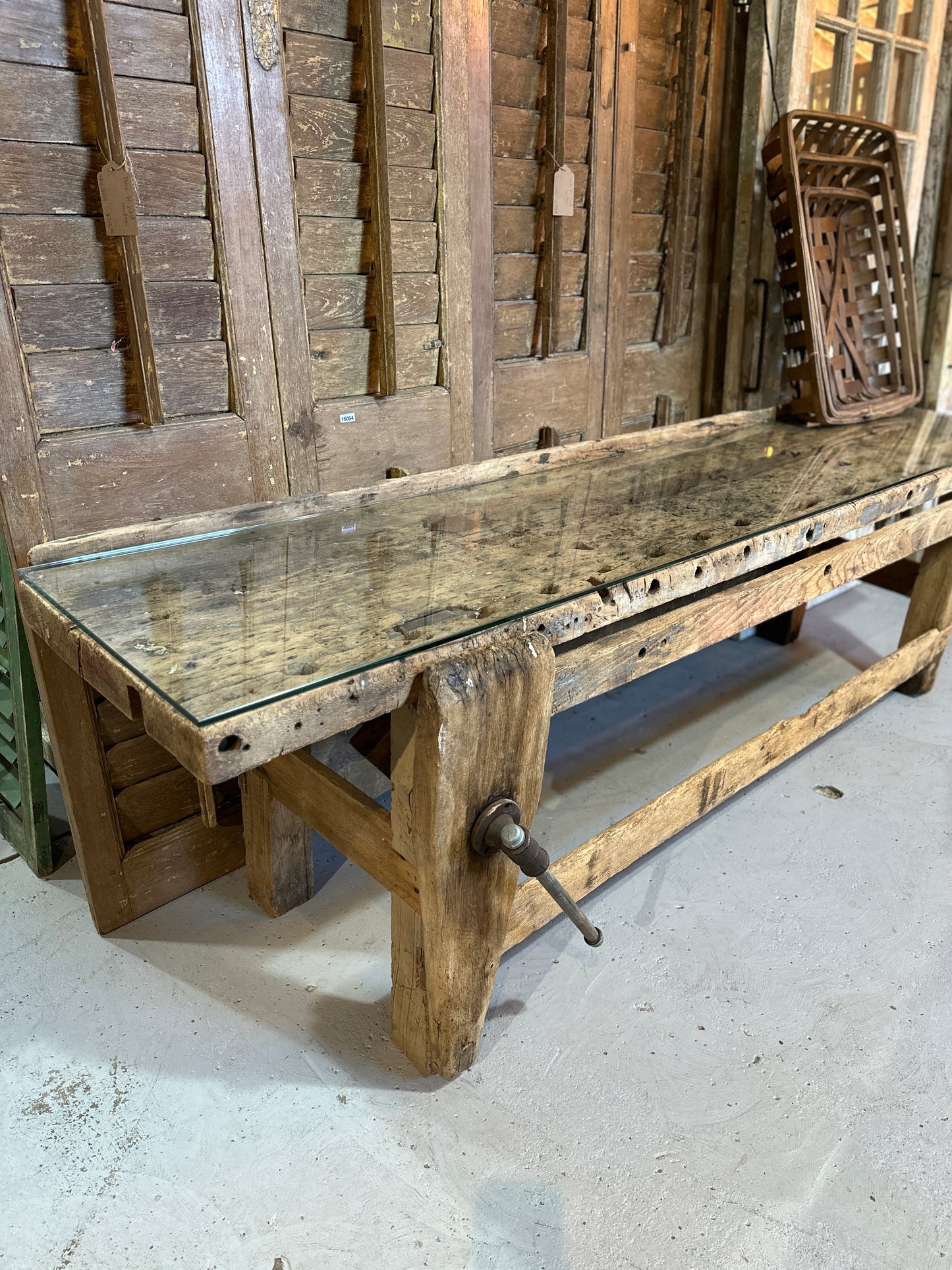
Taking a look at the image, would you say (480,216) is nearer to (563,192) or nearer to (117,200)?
(563,192)

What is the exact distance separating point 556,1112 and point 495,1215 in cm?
24

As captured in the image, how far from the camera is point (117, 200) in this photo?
1.86m

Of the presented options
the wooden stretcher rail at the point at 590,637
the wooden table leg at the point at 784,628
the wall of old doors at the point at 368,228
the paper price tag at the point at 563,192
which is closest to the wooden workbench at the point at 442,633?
the wooden stretcher rail at the point at 590,637

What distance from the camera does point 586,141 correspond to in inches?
113

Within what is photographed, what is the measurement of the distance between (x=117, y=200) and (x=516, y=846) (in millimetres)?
1548

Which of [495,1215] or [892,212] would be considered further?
[892,212]

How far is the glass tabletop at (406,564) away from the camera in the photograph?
1356mm

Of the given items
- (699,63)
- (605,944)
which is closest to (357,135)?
(699,63)

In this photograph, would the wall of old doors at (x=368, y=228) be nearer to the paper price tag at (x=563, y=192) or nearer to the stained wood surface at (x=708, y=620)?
the paper price tag at (x=563, y=192)

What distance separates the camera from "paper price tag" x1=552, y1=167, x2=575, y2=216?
9.03 ft

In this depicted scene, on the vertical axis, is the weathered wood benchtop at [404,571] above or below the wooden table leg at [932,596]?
above

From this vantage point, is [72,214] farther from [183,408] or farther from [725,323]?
[725,323]

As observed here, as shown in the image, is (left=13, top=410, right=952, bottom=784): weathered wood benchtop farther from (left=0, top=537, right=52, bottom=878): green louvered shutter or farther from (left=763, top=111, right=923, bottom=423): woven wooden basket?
(left=763, top=111, right=923, bottom=423): woven wooden basket

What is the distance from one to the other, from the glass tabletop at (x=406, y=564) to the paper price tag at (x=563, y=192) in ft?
2.61
